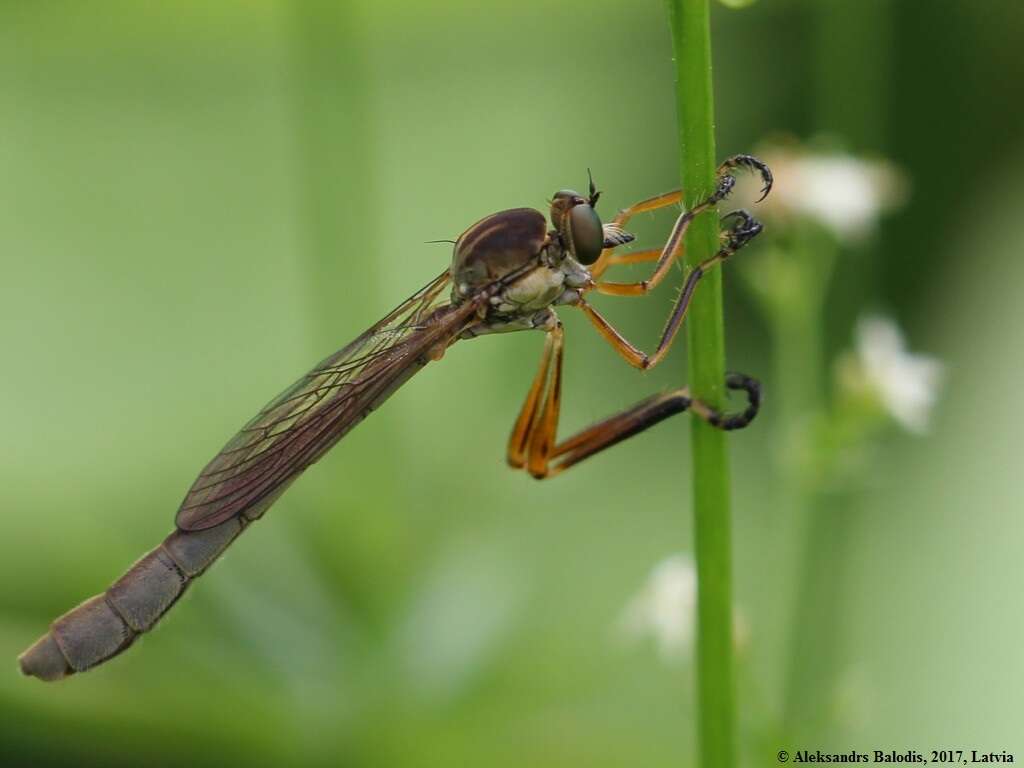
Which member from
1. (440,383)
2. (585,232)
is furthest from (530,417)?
(440,383)

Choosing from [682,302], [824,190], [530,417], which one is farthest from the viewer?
[824,190]

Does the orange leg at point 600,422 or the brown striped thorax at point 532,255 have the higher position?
the brown striped thorax at point 532,255

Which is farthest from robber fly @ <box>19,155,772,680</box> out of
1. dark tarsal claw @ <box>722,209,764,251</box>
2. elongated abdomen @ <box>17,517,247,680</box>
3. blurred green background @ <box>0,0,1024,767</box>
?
blurred green background @ <box>0,0,1024,767</box>

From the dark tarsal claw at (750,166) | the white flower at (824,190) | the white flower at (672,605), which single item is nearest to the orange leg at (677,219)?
the dark tarsal claw at (750,166)

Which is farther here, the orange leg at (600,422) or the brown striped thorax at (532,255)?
the brown striped thorax at (532,255)

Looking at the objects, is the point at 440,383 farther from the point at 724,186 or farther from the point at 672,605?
the point at 724,186

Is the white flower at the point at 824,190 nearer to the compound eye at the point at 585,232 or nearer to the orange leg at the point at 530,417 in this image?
the orange leg at the point at 530,417
